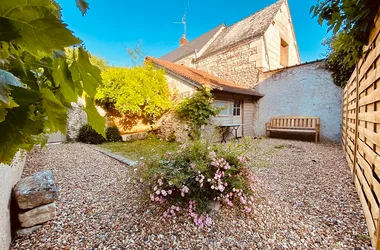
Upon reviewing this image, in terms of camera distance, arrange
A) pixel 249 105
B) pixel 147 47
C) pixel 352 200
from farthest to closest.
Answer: pixel 147 47 → pixel 249 105 → pixel 352 200

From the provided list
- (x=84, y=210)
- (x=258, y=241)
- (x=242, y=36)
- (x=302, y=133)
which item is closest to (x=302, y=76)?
(x=302, y=133)

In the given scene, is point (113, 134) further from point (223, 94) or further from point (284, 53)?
point (284, 53)

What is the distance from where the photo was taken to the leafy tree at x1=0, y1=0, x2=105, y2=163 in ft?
0.84

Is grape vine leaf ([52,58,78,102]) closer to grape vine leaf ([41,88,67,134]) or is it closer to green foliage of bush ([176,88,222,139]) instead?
grape vine leaf ([41,88,67,134])

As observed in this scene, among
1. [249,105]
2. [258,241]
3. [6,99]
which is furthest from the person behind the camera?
[249,105]

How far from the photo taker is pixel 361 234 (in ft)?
6.07

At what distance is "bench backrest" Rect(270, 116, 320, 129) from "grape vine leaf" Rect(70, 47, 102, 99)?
8.36m

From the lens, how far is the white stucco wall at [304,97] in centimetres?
696

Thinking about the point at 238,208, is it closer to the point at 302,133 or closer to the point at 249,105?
the point at 302,133

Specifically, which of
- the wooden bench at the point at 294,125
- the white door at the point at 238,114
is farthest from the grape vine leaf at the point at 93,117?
the white door at the point at 238,114

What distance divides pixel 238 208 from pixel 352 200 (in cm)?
170

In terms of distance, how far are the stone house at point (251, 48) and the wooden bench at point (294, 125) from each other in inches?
96.8

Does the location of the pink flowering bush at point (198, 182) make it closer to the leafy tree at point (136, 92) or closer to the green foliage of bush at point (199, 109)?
the green foliage of bush at point (199, 109)

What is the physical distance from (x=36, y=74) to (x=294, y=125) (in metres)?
8.91
